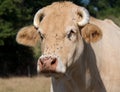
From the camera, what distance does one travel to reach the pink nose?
6.18 m

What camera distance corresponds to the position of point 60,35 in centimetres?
654

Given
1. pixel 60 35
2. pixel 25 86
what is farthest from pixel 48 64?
pixel 25 86

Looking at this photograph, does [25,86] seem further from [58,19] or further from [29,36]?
[58,19]

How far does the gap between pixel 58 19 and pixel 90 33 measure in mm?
632

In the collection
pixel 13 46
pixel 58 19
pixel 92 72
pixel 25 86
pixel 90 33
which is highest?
pixel 58 19

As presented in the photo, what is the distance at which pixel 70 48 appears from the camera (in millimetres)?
6695

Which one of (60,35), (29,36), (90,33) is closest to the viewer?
(60,35)

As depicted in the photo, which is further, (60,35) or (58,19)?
(58,19)

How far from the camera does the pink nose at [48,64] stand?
6.18 m

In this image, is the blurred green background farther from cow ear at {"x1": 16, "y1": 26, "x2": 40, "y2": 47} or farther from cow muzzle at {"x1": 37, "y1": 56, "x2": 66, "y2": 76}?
cow muzzle at {"x1": 37, "y1": 56, "x2": 66, "y2": 76}

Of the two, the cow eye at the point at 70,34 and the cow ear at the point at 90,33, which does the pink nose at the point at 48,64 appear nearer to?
the cow eye at the point at 70,34

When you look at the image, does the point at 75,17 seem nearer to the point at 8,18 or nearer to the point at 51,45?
the point at 51,45

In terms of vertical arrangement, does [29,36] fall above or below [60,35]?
below

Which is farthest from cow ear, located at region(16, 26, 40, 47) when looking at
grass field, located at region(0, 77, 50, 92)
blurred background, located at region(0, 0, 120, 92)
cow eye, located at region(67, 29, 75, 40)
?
blurred background, located at region(0, 0, 120, 92)
